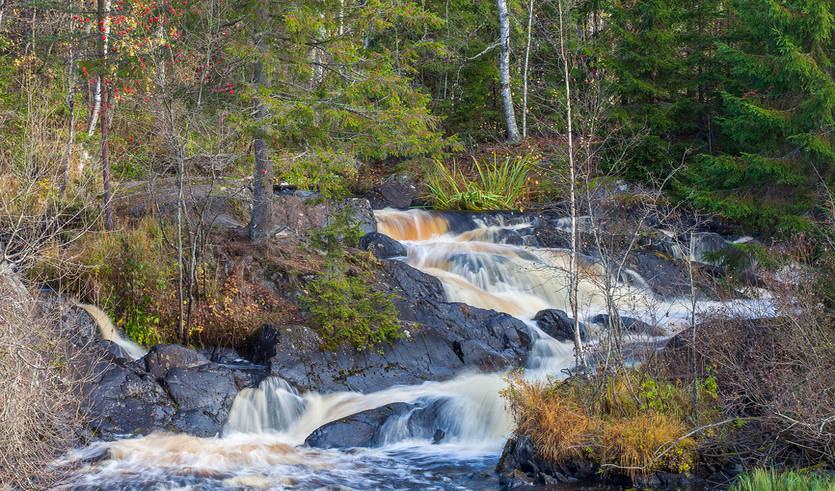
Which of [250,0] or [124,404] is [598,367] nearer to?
[124,404]

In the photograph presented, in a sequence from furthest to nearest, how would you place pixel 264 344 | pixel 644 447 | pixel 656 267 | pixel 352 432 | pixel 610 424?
1. pixel 656 267
2. pixel 264 344
3. pixel 352 432
4. pixel 610 424
5. pixel 644 447

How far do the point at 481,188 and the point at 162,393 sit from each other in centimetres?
1272

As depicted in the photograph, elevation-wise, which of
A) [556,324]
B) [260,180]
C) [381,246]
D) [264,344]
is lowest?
[556,324]

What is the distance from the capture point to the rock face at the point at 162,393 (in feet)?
29.5

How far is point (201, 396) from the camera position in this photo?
375 inches

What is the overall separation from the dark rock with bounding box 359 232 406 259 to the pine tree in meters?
6.31

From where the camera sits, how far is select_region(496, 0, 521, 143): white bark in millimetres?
23172

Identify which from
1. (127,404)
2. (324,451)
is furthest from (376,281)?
(127,404)

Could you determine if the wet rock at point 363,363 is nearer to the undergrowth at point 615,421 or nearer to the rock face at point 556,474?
the undergrowth at point 615,421

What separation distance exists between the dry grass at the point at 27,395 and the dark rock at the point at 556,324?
8022mm

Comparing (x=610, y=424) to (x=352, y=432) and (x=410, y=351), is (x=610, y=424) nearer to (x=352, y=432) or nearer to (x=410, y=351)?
(x=352, y=432)

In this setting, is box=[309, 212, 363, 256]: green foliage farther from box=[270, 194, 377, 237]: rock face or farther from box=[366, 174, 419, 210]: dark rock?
box=[366, 174, 419, 210]: dark rock

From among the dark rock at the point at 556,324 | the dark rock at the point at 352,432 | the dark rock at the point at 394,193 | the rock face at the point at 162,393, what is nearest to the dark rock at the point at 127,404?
the rock face at the point at 162,393

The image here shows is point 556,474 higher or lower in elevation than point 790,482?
lower
